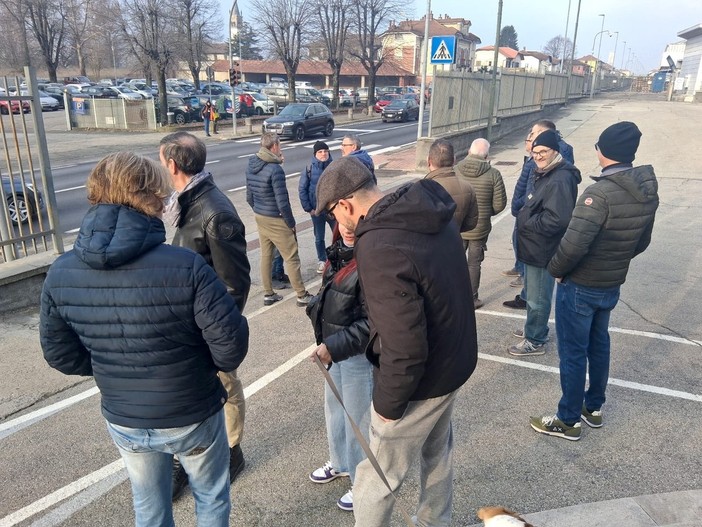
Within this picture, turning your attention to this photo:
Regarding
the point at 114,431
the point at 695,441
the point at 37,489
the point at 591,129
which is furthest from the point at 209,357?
the point at 591,129

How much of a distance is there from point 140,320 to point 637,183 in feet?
9.43

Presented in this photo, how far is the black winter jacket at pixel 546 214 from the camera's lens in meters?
4.31

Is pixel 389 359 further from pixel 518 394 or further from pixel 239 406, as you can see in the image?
pixel 518 394

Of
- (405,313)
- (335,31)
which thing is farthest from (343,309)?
(335,31)

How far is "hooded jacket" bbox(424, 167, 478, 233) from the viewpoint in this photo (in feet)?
16.1

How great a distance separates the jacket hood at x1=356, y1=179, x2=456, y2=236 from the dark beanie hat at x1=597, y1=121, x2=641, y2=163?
1.75 metres

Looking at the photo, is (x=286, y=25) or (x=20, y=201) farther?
(x=286, y=25)

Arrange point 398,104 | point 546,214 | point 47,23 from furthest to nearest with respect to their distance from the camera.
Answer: point 47,23
point 398,104
point 546,214

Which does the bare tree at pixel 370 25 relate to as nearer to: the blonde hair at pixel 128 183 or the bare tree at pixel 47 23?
the bare tree at pixel 47 23

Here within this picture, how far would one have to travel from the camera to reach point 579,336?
134 inches

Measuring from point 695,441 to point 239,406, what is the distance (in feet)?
10.0

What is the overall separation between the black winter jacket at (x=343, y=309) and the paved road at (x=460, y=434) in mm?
1163

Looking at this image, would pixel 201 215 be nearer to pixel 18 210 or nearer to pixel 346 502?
pixel 346 502

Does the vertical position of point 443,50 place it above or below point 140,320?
above
